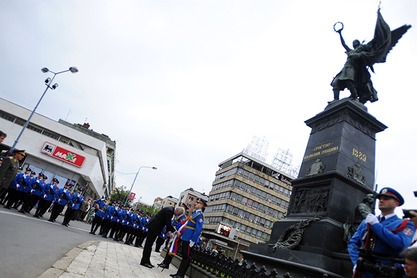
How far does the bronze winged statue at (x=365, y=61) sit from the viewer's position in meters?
9.56

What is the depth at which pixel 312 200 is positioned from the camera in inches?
308

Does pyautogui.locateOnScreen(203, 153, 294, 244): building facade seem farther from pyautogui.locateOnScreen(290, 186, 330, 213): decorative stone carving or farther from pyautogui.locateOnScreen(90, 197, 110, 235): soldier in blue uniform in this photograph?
pyautogui.locateOnScreen(290, 186, 330, 213): decorative stone carving

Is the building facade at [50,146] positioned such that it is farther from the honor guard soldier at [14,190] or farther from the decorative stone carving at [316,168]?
the decorative stone carving at [316,168]

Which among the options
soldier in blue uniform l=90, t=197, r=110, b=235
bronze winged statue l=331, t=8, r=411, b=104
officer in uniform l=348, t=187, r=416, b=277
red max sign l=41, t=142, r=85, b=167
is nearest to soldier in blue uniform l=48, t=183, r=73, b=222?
soldier in blue uniform l=90, t=197, r=110, b=235

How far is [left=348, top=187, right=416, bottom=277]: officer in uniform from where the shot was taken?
10.2ft

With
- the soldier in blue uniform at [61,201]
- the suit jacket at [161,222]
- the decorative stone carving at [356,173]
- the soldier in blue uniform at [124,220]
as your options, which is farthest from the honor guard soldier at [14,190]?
the decorative stone carving at [356,173]

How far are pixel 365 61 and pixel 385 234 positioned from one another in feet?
27.4

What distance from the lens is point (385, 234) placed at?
3.14 metres

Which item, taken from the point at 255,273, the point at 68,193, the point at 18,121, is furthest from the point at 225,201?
the point at 255,273

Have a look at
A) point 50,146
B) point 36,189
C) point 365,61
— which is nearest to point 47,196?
point 36,189

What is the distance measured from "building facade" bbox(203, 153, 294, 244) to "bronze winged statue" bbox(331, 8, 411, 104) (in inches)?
1905

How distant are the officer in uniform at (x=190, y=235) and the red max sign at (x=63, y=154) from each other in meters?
28.4

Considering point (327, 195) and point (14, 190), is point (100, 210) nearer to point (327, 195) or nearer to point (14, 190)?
point (14, 190)

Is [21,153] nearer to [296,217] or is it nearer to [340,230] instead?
[296,217]
